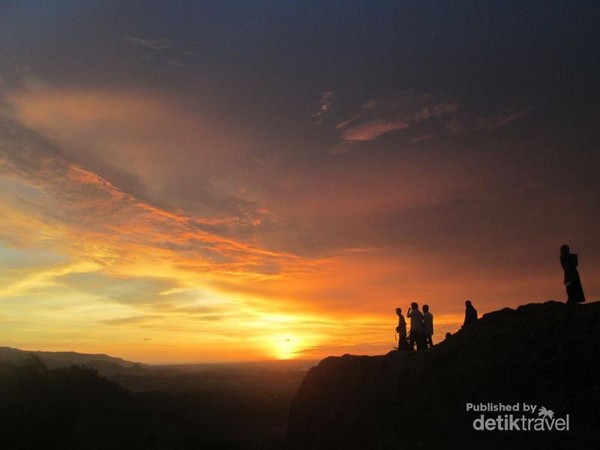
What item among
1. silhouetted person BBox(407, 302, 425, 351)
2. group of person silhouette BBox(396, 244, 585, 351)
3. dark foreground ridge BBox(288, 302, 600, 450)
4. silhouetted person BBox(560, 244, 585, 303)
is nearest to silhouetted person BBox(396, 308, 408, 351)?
group of person silhouette BBox(396, 244, 585, 351)

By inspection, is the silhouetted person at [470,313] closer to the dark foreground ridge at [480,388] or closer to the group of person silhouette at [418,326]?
the group of person silhouette at [418,326]

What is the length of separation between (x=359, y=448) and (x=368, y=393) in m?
2.07

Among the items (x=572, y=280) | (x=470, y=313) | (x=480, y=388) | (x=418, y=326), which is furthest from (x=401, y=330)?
(x=572, y=280)

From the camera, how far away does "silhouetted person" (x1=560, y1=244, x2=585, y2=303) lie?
11688mm

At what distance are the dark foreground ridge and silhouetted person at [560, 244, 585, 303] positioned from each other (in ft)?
1.66

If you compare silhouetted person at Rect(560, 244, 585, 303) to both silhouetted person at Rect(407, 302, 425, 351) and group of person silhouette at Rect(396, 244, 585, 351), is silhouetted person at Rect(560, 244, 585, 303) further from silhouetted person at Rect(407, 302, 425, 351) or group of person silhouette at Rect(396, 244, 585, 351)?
silhouetted person at Rect(407, 302, 425, 351)

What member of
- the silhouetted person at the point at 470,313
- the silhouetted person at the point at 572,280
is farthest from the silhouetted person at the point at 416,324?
the silhouetted person at the point at 572,280

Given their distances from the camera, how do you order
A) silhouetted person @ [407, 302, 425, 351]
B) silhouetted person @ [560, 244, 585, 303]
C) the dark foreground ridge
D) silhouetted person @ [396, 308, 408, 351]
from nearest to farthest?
the dark foreground ridge
silhouetted person @ [560, 244, 585, 303]
silhouetted person @ [407, 302, 425, 351]
silhouetted person @ [396, 308, 408, 351]

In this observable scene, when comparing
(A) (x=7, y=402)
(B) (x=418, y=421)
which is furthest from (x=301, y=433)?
(A) (x=7, y=402)

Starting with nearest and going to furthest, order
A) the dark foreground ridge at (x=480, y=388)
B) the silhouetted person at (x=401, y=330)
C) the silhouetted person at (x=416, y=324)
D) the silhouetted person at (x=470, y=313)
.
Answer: the dark foreground ridge at (x=480, y=388), the silhouetted person at (x=470, y=313), the silhouetted person at (x=416, y=324), the silhouetted person at (x=401, y=330)

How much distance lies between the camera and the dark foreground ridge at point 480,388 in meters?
9.33

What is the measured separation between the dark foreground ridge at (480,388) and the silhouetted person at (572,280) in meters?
0.51

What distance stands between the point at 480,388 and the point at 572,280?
4128mm

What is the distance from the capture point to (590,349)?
9.59 m
